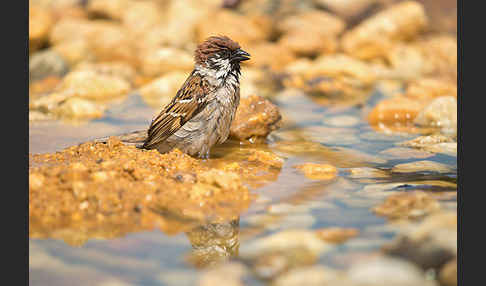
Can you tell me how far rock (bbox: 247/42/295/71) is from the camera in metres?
10.8

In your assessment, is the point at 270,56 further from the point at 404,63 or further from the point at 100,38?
the point at 100,38

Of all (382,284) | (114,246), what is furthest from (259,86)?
(382,284)

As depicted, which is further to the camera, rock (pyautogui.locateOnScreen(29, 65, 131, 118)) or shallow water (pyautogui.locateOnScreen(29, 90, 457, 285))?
rock (pyautogui.locateOnScreen(29, 65, 131, 118))

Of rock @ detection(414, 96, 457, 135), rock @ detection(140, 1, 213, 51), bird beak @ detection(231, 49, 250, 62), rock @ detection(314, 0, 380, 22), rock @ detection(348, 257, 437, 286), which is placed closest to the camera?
rock @ detection(348, 257, 437, 286)

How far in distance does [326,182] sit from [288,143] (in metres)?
1.75

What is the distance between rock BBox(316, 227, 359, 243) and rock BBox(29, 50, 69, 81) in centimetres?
799

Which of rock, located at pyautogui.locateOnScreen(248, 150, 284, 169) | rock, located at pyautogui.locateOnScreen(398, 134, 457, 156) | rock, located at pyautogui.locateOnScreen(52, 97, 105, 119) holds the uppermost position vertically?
rock, located at pyautogui.locateOnScreen(52, 97, 105, 119)

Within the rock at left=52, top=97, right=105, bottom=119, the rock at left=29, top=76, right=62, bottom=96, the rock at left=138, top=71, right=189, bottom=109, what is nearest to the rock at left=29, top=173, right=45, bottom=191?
the rock at left=52, top=97, right=105, bottom=119

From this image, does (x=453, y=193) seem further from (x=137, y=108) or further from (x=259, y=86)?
(x=259, y=86)

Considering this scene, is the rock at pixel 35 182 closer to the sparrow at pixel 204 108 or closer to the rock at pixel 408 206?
the sparrow at pixel 204 108

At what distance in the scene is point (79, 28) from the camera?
11547 mm

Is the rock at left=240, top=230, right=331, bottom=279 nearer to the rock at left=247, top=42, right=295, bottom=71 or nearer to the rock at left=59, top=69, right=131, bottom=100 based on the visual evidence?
the rock at left=59, top=69, right=131, bottom=100

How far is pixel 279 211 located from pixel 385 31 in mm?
8326

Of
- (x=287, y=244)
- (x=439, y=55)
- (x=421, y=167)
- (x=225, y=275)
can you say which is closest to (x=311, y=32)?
(x=439, y=55)
